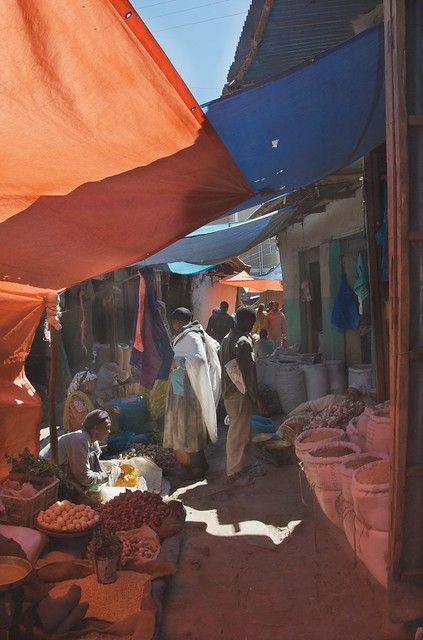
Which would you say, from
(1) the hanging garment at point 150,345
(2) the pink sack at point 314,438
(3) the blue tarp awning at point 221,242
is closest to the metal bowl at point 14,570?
(2) the pink sack at point 314,438

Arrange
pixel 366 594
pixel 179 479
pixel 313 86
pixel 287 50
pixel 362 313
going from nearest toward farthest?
pixel 313 86, pixel 366 594, pixel 287 50, pixel 179 479, pixel 362 313

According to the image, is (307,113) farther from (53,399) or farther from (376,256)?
(53,399)

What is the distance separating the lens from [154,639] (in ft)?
10.0

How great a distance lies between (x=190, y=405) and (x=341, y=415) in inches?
76.3

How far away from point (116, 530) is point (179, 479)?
209 centimetres

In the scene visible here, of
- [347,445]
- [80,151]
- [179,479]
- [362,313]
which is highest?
[80,151]

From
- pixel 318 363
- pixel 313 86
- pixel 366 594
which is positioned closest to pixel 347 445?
pixel 366 594

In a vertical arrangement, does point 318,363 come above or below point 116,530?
above

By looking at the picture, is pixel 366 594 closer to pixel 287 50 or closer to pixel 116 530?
pixel 116 530

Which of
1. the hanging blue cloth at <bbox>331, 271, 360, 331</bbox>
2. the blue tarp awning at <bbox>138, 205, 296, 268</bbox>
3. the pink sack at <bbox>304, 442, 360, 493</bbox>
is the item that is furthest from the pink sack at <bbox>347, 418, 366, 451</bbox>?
the blue tarp awning at <bbox>138, 205, 296, 268</bbox>

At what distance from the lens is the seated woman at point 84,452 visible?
4.96 m

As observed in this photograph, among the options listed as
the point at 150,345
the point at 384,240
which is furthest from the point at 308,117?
the point at 150,345

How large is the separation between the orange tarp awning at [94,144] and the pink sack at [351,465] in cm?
200

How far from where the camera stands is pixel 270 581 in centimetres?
383
